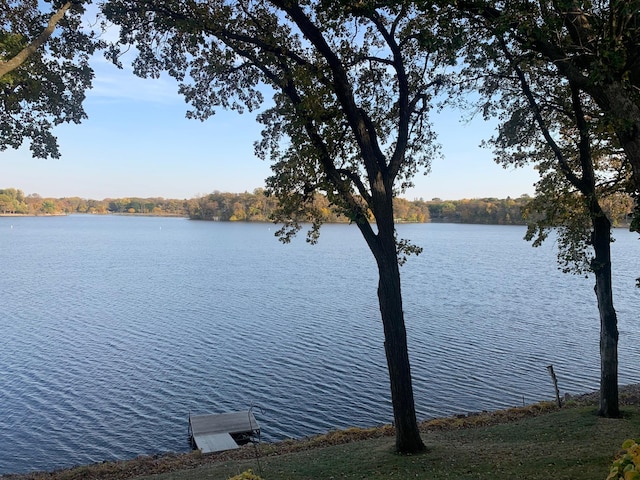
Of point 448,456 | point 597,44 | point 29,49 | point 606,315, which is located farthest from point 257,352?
point 597,44

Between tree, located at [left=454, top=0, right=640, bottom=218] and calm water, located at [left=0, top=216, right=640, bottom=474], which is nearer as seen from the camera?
tree, located at [left=454, top=0, right=640, bottom=218]

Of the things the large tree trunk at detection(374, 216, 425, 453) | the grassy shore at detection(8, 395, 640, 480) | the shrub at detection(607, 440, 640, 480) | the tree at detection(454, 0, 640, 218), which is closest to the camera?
the shrub at detection(607, 440, 640, 480)

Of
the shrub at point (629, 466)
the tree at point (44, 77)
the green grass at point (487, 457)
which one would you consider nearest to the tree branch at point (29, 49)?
the tree at point (44, 77)

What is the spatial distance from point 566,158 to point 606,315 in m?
4.18

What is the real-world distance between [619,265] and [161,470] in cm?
6038

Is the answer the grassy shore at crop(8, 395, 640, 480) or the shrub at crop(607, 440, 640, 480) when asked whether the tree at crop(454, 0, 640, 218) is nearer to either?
the shrub at crop(607, 440, 640, 480)

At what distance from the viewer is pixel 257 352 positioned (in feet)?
82.1

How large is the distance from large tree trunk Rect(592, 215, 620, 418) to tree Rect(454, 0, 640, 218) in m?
4.61

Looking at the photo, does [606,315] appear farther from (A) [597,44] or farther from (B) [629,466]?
(B) [629,466]

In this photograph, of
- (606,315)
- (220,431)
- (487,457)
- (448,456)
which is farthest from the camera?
(220,431)

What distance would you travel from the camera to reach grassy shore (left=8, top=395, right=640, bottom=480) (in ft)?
26.5

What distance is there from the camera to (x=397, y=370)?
9672mm

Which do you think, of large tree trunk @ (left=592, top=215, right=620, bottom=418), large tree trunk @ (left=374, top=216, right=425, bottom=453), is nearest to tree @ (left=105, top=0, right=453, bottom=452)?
large tree trunk @ (left=374, top=216, right=425, bottom=453)

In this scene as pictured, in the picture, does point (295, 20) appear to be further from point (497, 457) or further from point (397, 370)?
point (497, 457)
